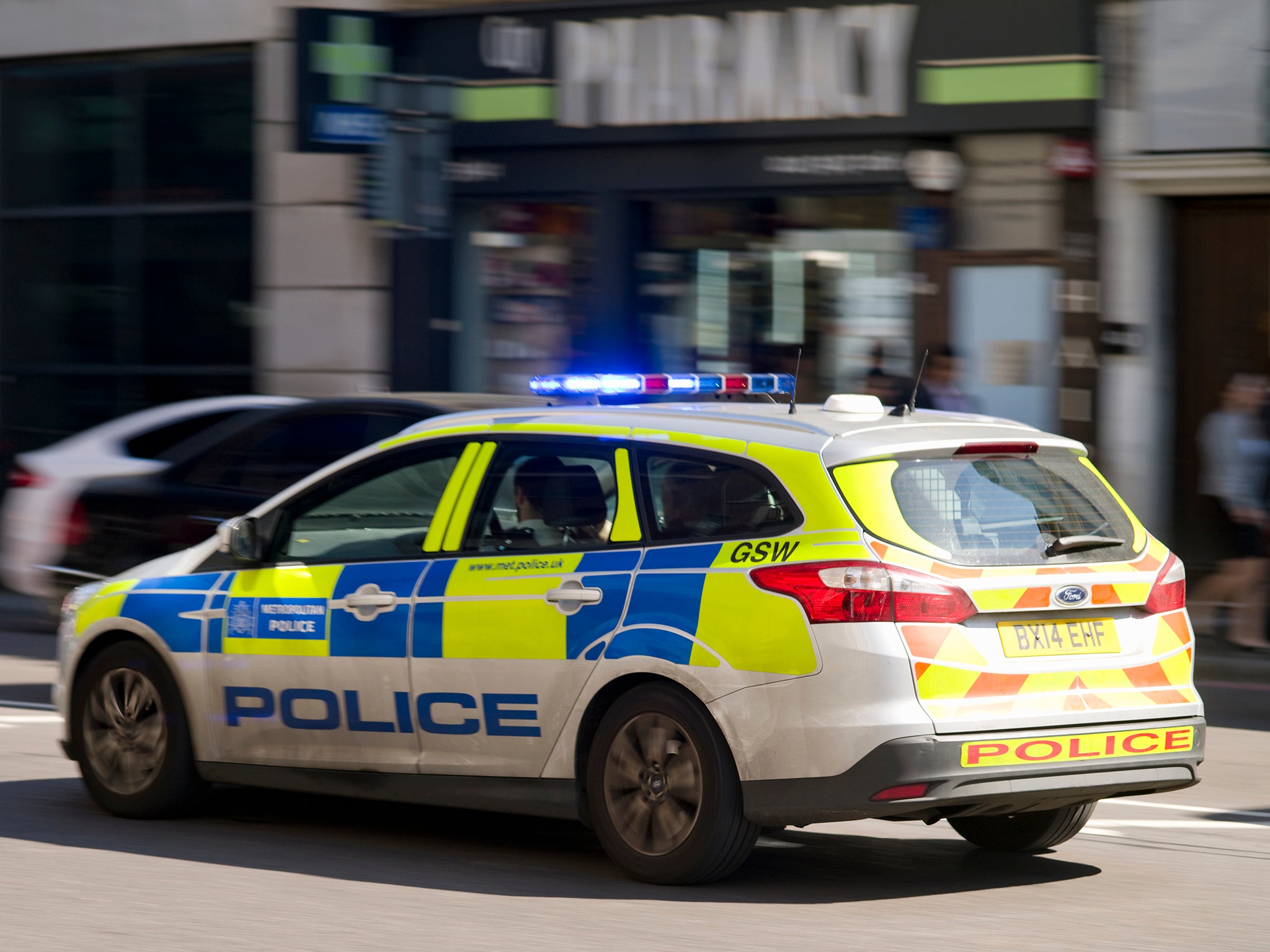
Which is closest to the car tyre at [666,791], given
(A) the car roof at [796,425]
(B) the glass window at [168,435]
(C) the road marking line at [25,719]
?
(A) the car roof at [796,425]

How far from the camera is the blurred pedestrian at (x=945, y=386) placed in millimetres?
14586

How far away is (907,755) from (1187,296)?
33.7 ft

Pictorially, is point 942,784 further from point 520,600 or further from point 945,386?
point 945,386

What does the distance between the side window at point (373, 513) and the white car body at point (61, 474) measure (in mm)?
5661

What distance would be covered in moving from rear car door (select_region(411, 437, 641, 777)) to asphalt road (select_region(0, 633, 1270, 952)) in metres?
0.47

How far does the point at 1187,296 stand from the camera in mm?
15164

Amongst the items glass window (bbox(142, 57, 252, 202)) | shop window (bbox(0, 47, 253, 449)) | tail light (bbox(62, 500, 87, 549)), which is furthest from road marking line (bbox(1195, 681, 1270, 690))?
glass window (bbox(142, 57, 252, 202))

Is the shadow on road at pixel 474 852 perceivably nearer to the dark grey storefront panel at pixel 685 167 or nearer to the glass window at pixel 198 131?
the dark grey storefront panel at pixel 685 167

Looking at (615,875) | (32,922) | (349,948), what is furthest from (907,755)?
(32,922)

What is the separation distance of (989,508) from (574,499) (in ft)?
4.36

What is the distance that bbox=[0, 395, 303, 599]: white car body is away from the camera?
12891 millimetres

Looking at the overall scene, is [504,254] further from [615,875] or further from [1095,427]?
[615,875]

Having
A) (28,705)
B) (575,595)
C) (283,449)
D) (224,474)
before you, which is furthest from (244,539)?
(224,474)

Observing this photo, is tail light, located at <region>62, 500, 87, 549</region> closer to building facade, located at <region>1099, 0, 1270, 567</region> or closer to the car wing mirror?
the car wing mirror
